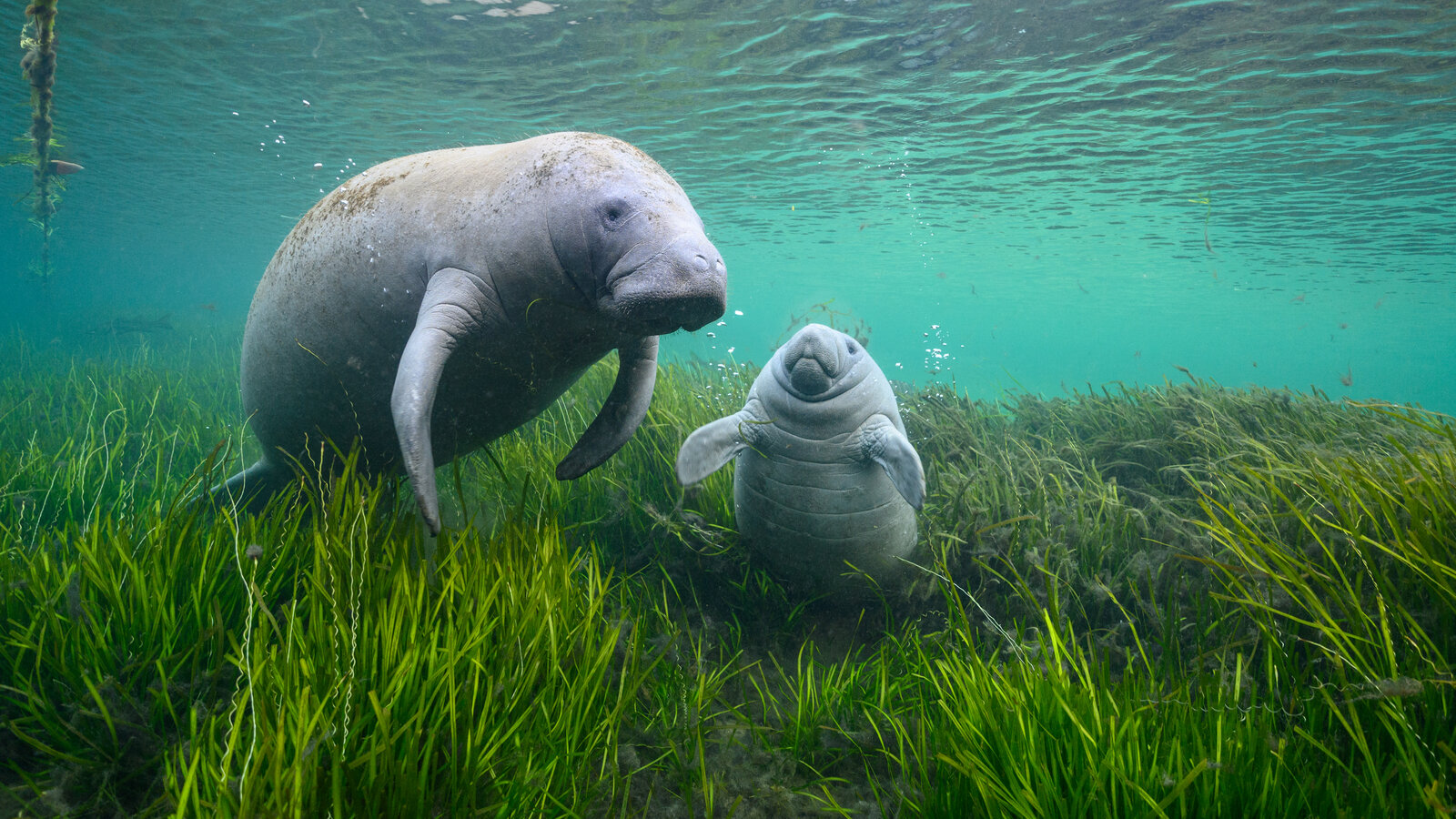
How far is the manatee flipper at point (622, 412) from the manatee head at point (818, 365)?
875mm

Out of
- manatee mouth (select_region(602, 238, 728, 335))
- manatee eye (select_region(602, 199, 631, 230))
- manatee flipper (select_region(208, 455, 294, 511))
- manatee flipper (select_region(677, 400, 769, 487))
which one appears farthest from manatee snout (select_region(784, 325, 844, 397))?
manatee flipper (select_region(208, 455, 294, 511))

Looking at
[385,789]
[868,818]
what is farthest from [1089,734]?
[385,789]

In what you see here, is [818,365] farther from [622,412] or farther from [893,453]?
[622,412]

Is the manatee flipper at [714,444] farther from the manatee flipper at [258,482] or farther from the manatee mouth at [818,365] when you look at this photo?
the manatee flipper at [258,482]

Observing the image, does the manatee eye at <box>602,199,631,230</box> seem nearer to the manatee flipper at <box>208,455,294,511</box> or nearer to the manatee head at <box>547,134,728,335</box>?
the manatee head at <box>547,134,728,335</box>

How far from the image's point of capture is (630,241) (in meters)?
2.68

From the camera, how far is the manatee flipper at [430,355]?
8.14 feet

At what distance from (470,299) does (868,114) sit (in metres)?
14.9

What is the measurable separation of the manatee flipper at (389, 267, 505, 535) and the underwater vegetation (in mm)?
179

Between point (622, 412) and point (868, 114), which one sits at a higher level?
point (868, 114)

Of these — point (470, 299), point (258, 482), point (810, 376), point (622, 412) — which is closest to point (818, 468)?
point (810, 376)

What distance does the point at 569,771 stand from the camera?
200 cm

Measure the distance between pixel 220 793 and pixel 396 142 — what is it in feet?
75.0

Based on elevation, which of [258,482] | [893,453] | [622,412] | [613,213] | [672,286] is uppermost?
[613,213]
